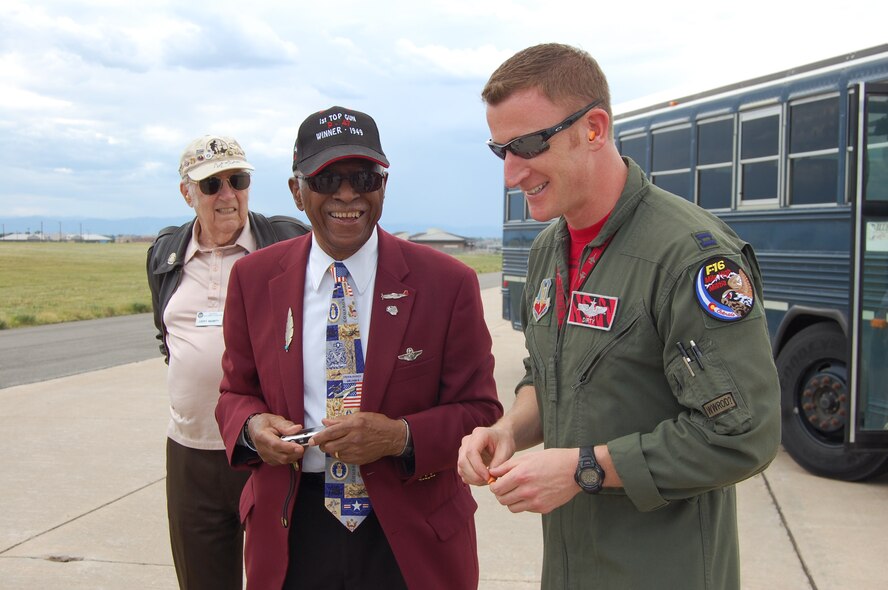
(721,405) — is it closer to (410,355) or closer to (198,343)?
(410,355)

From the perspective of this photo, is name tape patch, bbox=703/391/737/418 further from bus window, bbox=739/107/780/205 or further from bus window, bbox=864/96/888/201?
bus window, bbox=739/107/780/205

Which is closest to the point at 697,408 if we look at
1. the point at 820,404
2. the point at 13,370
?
the point at 820,404

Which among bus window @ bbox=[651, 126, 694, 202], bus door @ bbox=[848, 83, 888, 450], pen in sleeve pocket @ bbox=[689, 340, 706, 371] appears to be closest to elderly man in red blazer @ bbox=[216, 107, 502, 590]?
pen in sleeve pocket @ bbox=[689, 340, 706, 371]

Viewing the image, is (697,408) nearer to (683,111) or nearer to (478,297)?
(478,297)

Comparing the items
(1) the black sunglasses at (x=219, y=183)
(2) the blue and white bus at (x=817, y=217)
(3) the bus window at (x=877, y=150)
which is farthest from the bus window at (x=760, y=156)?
(1) the black sunglasses at (x=219, y=183)

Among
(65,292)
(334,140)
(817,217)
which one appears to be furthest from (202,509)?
(65,292)

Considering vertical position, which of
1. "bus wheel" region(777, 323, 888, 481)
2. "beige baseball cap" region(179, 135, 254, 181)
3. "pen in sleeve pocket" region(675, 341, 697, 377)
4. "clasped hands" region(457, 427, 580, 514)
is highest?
"beige baseball cap" region(179, 135, 254, 181)

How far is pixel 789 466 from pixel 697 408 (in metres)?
5.87

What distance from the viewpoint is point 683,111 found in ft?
27.8

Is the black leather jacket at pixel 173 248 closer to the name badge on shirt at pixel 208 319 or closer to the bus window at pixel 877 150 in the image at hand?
the name badge on shirt at pixel 208 319

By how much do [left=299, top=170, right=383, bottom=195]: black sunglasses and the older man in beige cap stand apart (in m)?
1.12

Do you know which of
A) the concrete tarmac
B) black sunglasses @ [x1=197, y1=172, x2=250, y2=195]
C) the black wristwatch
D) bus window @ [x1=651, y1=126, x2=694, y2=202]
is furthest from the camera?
bus window @ [x1=651, y1=126, x2=694, y2=202]

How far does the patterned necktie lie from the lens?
245cm

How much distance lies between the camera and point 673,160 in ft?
28.3
